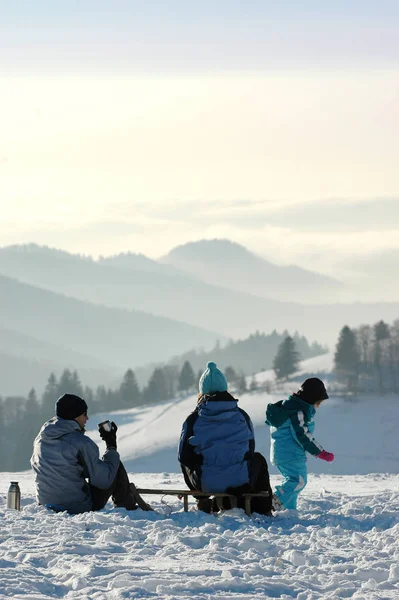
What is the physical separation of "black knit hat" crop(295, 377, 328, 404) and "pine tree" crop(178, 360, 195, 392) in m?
175

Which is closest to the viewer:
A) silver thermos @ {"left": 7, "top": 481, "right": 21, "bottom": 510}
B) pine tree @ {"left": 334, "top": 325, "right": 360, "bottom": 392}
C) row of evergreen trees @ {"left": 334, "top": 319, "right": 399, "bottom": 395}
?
silver thermos @ {"left": 7, "top": 481, "right": 21, "bottom": 510}

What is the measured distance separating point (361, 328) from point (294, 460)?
6887 inches

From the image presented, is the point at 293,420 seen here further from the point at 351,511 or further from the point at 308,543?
the point at 308,543

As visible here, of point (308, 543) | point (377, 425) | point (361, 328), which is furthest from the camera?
point (361, 328)

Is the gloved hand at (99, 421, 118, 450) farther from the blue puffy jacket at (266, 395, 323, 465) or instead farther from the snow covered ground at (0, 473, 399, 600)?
the blue puffy jacket at (266, 395, 323, 465)

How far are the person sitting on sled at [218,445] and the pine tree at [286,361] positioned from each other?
548 feet

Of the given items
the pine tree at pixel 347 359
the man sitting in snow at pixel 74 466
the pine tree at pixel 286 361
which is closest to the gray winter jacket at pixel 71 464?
the man sitting in snow at pixel 74 466

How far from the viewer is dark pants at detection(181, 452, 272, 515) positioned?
13781mm

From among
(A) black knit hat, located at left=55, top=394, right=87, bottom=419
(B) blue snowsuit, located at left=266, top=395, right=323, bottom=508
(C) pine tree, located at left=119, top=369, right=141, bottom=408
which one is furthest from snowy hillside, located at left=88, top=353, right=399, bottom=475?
(A) black knit hat, located at left=55, top=394, right=87, bottom=419

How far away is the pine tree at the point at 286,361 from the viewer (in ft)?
597

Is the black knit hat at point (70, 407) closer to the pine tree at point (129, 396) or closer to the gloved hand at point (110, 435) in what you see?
the gloved hand at point (110, 435)

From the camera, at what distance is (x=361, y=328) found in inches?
7382

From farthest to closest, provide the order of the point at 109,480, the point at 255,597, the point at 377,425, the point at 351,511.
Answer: the point at 377,425, the point at 351,511, the point at 109,480, the point at 255,597

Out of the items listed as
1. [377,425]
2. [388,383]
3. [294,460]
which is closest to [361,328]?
[388,383]
